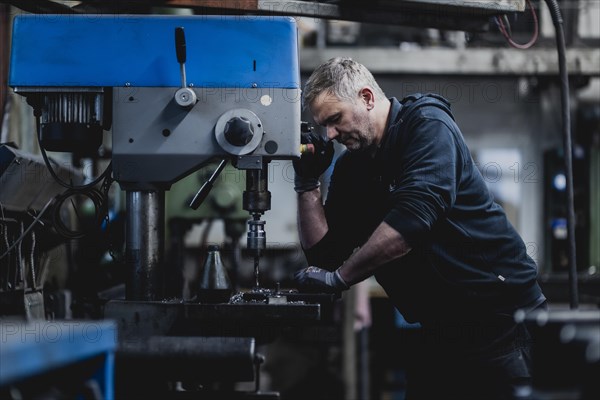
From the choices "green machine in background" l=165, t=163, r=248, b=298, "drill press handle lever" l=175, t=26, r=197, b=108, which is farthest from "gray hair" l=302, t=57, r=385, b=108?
"green machine in background" l=165, t=163, r=248, b=298

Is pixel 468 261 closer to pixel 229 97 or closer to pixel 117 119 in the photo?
pixel 229 97

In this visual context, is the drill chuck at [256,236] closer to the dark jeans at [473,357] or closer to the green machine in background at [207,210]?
the dark jeans at [473,357]

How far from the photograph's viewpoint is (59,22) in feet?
4.81

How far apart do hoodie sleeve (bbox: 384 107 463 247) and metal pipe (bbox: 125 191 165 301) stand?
17.9 inches

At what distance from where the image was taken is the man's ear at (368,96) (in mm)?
1738

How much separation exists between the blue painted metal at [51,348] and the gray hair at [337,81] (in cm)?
89

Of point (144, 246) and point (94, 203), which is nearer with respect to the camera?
point (144, 246)

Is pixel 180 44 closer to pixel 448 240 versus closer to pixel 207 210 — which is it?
pixel 448 240

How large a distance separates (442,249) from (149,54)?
747 millimetres

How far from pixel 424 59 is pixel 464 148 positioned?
364 centimetres

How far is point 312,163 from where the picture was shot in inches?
67.2

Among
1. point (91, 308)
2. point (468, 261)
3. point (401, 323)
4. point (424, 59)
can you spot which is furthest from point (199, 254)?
point (468, 261)

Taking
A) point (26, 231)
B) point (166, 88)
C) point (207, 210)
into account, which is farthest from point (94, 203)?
point (207, 210)

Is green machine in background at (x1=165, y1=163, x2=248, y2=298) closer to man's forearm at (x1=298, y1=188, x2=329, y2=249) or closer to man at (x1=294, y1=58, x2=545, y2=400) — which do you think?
man's forearm at (x1=298, y1=188, x2=329, y2=249)
